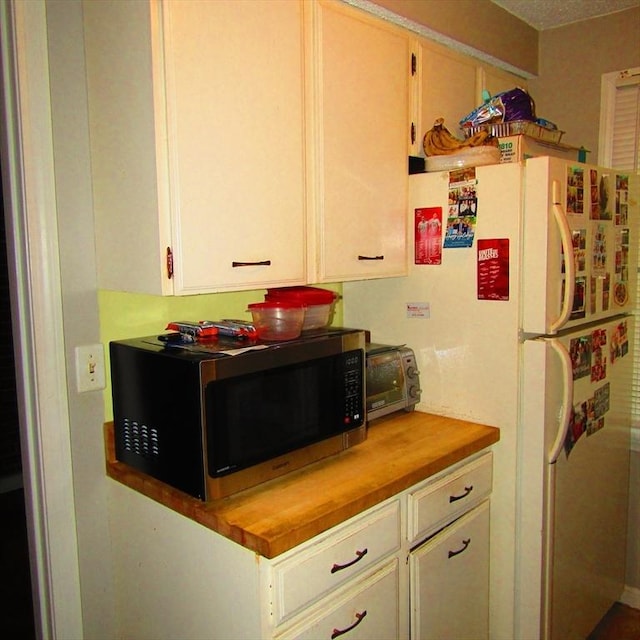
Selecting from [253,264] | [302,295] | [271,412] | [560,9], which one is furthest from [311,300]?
[560,9]

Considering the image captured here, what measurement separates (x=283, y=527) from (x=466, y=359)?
3.03 feet

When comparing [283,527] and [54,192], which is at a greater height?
[54,192]

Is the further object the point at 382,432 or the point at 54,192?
the point at 382,432

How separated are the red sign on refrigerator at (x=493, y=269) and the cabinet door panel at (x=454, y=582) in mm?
677

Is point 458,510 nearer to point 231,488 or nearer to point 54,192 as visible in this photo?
point 231,488

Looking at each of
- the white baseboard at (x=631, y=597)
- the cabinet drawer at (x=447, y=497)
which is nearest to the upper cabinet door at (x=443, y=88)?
the cabinet drawer at (x=447, y=497)

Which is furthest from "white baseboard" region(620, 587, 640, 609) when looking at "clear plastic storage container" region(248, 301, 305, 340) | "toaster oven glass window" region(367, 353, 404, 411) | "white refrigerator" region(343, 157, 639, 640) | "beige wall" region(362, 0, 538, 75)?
"beige wall" region(362, 0, 538, 75)

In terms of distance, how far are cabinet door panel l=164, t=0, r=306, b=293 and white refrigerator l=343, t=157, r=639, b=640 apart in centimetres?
55

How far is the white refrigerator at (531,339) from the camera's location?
169cm

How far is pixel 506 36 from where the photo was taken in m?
2.30

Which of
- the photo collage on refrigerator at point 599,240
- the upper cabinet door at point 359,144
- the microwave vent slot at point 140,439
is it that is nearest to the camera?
the microwave vent slot at point 140,439

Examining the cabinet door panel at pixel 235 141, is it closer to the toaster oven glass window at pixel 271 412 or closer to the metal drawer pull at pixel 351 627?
the toaster oven glass window at pixel 271 412

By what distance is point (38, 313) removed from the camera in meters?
1.44

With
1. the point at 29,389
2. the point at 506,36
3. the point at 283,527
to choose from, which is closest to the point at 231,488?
the point at 283,527
